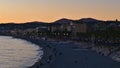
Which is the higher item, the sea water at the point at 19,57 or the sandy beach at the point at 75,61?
the sandy beach at the point at 75,61

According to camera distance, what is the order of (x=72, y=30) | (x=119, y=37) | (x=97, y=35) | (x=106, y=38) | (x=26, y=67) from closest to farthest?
(x=26, y=67) < (x=119, y=37) < (x=106, y=38) < (x=97, y=35) < (x=72, y=30)

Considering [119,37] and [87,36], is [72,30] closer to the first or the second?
[87,36]

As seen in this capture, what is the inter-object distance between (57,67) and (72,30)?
147 m

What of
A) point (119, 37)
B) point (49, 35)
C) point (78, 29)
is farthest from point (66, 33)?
point (119, 37)

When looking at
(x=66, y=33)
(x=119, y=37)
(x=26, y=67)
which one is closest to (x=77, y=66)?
(x=26, y=67)

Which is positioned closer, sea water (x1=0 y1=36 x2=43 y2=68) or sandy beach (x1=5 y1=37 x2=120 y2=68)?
sandy beach (x1=5 y1=37 x2=120 y2=68)

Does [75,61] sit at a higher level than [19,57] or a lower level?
higher

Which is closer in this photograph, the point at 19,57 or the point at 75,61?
the point at 75,61

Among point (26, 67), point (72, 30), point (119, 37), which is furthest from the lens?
point (72, 30)

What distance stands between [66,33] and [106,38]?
8050cm

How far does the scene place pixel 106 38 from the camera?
8862 cm

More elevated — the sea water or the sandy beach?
the sandy beach

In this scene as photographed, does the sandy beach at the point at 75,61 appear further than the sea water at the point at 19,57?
No

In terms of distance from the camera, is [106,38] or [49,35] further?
[49,35]
